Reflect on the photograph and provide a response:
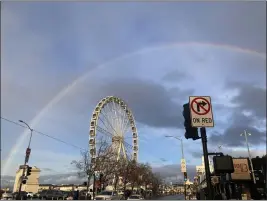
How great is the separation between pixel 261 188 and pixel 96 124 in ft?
116

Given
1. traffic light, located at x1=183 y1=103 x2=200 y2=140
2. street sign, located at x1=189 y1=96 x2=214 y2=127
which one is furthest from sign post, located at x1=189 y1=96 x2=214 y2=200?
traffic light, located at x1=183 y1=103 x2=200 y2=140

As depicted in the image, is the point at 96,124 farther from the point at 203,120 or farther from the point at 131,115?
the point at 203,120

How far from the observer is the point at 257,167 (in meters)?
81.4

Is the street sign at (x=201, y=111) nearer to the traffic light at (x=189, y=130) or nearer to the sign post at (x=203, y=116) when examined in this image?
the sign post at (x=203, y=116)

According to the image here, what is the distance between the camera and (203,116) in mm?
7789

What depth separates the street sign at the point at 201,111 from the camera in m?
7.71

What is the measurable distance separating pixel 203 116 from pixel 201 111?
5.1 inches

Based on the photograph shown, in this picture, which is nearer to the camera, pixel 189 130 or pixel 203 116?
pixel 203 116

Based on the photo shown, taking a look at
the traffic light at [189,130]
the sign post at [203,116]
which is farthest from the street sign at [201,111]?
the traffic light at [189,130]

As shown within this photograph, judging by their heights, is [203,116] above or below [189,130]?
above

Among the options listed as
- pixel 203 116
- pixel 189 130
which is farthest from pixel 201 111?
pixel 189 130

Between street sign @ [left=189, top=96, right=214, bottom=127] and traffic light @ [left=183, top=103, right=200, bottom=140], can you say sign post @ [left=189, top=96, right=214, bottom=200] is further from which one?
traffic light @ [left=183, top=103, right=200, bottom=140]

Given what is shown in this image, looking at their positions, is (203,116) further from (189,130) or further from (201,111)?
(189,130)

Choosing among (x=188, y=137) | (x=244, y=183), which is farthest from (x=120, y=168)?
(x=188, y=137)
